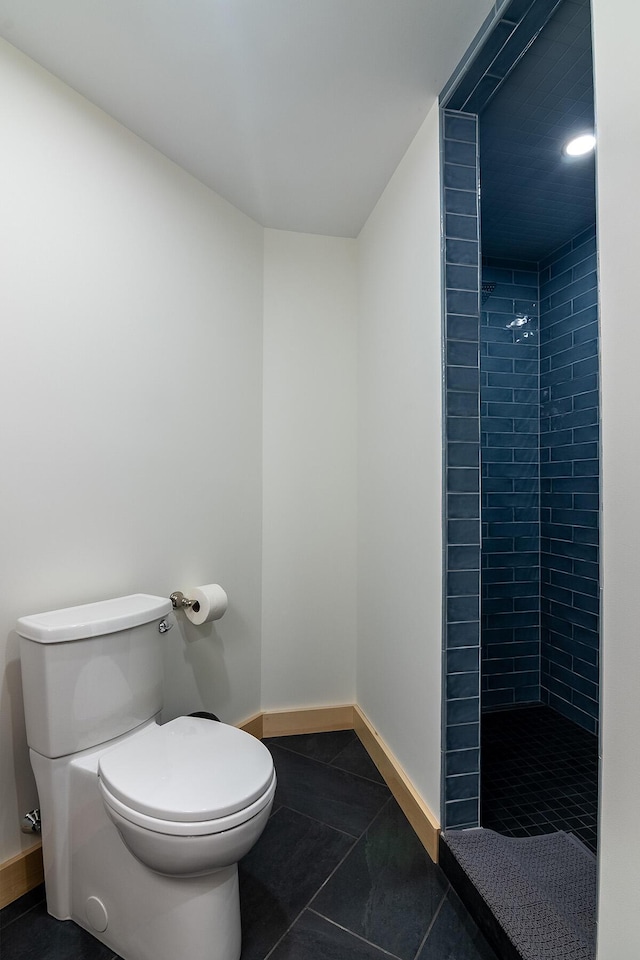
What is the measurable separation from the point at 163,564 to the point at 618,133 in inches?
71.4

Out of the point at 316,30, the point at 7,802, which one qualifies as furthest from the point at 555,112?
the point at 7,802

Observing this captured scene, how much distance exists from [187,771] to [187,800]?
0.37ft

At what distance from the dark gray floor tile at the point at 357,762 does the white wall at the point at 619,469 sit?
4.11 ft

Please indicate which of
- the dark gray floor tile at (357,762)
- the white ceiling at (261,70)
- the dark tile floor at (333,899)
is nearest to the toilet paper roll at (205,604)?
the dark tile floor at (333,899)

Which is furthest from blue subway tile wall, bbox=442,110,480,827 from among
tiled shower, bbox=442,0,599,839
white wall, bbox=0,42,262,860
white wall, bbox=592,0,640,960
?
white wall, bbox=0,42,262,860

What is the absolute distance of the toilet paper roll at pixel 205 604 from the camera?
1.96m

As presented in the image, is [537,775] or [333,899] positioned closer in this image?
[333,899]

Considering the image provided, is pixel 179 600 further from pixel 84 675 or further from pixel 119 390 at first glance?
pixel 119 390

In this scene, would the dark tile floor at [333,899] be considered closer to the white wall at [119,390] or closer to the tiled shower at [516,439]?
the tiled shower at [516,439]

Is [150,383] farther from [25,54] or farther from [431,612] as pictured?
[431,612]

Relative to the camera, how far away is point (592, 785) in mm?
1979

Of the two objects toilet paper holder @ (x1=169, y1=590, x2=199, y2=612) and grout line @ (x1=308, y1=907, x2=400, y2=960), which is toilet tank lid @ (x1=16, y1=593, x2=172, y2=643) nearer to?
toilet paper holder @ (x1=169, y1=590, x2=199, y2=612)

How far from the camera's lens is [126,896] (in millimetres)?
1288

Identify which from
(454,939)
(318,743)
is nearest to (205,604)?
(318,743)
